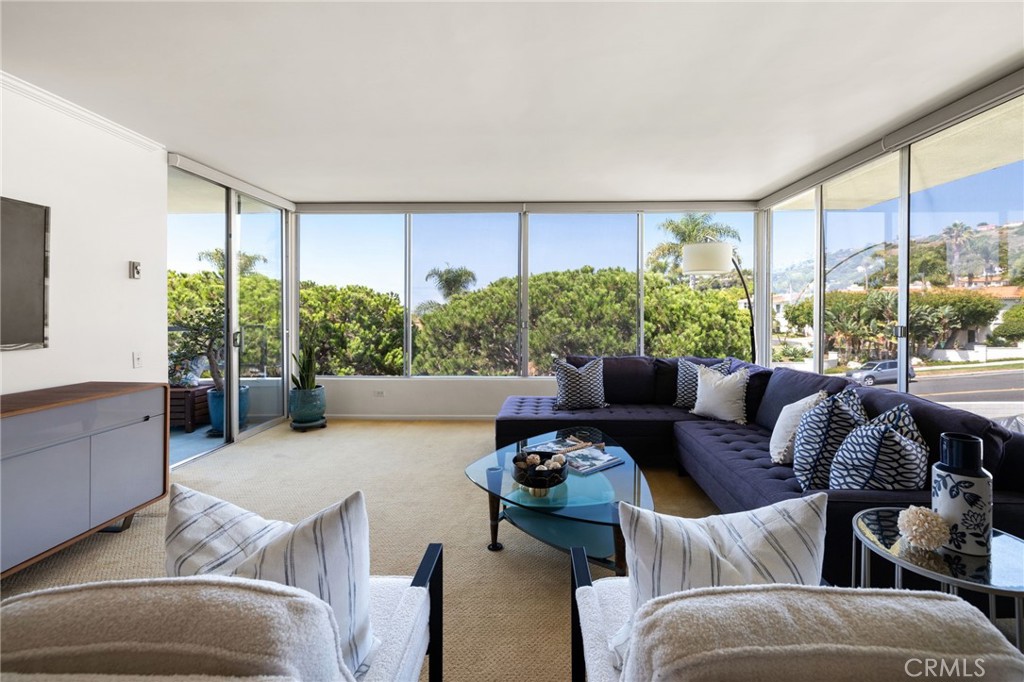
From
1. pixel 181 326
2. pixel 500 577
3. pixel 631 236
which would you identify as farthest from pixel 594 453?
pixel 181 326

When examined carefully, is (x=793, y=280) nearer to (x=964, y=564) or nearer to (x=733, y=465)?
(x=733, y=465)

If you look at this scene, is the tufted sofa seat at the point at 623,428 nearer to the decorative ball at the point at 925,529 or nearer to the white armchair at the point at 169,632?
the decorative ball at the point at 925,529

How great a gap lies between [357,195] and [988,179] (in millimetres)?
5226

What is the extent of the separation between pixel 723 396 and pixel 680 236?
2699mm

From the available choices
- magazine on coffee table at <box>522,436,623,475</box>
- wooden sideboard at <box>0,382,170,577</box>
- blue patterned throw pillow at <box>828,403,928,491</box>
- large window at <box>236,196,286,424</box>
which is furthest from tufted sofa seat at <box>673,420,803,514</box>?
large window at <box>236,196,286,424</box>

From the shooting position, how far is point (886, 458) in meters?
2.03

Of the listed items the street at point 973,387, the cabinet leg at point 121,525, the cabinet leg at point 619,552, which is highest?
the street at point 973,387

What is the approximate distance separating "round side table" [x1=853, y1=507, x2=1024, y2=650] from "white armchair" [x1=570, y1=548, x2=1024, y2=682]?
0.99 metres

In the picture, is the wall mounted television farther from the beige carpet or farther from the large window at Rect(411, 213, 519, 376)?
the large window at Rect(411, 213, 519, 376)

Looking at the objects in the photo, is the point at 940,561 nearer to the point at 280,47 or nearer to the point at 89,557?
the point at 280,47

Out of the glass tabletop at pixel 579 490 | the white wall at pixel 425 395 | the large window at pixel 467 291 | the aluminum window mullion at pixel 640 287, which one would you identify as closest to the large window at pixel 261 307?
the white wall at pixel 425 395

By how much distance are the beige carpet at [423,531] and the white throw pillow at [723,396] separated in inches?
22.7

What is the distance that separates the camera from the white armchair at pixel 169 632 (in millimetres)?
582

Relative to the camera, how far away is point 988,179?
2.90m
